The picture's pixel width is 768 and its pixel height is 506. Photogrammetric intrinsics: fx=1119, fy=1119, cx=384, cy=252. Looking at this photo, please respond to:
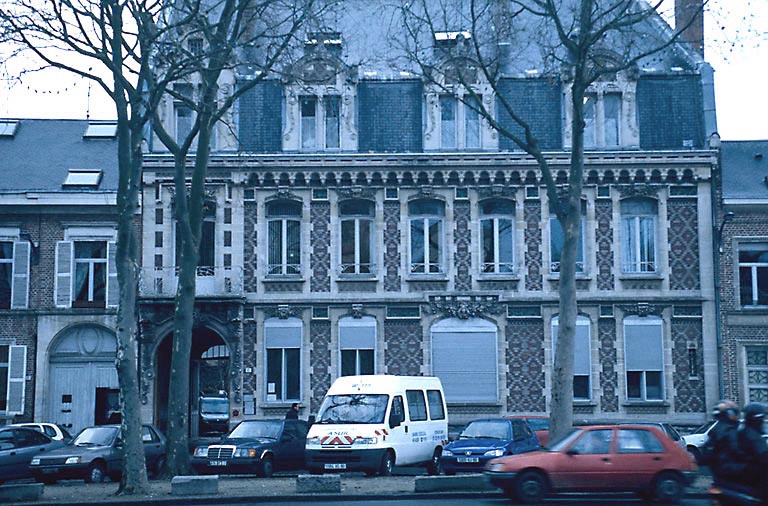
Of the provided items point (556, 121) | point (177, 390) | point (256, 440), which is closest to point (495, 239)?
point (556, 121)

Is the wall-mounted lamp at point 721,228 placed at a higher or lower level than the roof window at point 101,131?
lower

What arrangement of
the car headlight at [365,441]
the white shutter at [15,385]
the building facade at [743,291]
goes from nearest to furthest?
the car headlight at [365,441] < the building facade at [743,291] < the white shutter at [15,385]

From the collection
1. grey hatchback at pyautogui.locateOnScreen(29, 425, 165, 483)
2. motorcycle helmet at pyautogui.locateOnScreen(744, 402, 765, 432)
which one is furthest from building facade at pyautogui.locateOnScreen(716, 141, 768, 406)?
motorcycle helmet at pyautogui.locateOnScreen(744, 402, 765, 432)

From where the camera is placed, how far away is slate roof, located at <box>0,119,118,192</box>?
37.9 m

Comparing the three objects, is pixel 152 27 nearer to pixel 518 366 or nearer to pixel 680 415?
pixel 518 366

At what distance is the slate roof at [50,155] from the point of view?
3788 centimetres

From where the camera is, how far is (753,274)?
3625cm

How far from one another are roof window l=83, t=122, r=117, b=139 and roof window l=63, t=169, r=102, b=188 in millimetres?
2508

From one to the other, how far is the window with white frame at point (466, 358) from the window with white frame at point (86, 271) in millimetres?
10885

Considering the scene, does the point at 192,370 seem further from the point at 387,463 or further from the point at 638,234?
the point at 638,234

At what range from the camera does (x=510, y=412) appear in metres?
35.7

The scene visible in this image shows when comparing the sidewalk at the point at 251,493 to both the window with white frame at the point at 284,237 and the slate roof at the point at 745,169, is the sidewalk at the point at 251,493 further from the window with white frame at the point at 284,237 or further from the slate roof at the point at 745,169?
the slate roof at the point at 745,169

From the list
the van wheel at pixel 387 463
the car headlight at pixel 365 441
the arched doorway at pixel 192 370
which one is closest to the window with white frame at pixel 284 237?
the arched doorway at pixel 192 370

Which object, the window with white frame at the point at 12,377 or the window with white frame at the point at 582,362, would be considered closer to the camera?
the window with white frame at the point at 582,362
